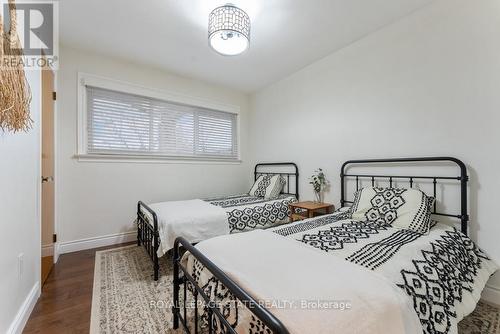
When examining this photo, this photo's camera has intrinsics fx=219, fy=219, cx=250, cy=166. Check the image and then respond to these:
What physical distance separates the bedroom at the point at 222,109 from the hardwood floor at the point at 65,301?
1 centimetres

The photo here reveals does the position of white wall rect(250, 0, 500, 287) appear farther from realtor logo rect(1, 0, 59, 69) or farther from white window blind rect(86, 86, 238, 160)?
realtor logo rect(1, 0, 59, 69)

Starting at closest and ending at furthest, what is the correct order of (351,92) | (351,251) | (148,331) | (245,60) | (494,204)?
(351,251) → (148,331) → (494,204) → (351,92) → (245,60)

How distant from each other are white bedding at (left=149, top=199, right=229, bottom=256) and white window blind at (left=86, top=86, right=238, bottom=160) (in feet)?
3.84

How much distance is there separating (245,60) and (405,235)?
2.66 meters

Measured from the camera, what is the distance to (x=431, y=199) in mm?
1854

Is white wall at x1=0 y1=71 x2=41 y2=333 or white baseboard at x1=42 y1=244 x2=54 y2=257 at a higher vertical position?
white wall at x1=0 y1=71 x2=41 y2=333

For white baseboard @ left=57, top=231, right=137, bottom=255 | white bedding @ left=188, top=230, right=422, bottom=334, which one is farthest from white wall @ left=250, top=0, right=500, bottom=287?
white baseboard @ left=57, top=231, right=137, bottom=255

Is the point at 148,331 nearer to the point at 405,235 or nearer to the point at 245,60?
the point at 405,235

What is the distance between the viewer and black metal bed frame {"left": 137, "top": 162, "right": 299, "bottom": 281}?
203cm

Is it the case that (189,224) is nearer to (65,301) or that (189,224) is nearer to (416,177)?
(65,301)

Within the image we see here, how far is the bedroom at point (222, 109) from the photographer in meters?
1.66

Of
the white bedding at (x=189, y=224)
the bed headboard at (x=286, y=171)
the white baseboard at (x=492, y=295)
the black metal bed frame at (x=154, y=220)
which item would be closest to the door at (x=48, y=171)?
the black metal bed frame at (x=154, y=220)

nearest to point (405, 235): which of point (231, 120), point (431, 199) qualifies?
point (431, 199)

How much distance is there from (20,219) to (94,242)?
1.52 meters
